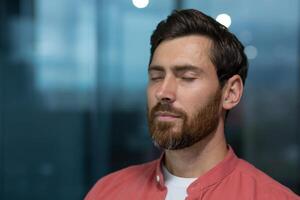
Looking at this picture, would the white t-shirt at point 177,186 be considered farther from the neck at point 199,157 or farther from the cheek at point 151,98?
the cheek at point 151,98

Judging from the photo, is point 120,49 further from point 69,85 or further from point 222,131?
point 222,131

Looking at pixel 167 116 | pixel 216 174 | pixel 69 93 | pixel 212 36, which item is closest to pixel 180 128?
pixel 167 116

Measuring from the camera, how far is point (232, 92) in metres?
1.26

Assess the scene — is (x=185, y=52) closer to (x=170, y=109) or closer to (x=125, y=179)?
(x=170, y=109)

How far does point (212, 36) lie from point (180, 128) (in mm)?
264

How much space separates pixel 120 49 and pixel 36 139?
734 millimetres

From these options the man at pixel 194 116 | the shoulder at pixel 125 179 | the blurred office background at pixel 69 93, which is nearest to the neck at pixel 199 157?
the man at pixel 194 116

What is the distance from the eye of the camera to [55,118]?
9.57 ft

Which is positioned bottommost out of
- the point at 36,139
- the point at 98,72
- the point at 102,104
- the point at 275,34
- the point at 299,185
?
the point at 299,185

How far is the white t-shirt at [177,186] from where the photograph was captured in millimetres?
1178

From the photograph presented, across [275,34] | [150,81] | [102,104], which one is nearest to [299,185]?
[275,34]

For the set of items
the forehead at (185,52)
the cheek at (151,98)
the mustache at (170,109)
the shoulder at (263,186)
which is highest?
the forehead at (185,52)

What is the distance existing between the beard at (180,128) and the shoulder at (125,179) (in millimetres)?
173

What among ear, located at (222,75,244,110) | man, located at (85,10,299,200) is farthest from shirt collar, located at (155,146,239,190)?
ear, located at (222,75,244,110)
